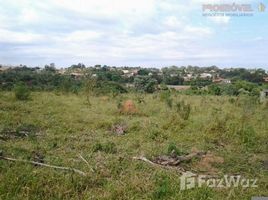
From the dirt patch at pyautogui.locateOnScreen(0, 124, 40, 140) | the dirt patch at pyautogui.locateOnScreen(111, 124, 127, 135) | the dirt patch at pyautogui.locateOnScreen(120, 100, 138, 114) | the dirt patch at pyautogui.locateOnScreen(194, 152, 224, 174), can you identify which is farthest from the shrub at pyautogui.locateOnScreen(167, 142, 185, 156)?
the dirt patch at pyautogui.locateOnScreen(120, 100, 138, 114)

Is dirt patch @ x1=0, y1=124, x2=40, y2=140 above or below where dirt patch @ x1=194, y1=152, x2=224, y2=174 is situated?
above

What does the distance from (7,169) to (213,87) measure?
18686 mm

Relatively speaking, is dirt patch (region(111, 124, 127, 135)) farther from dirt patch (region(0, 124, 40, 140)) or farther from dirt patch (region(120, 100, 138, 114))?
dirt patch (region(120, 100, 138, 114))

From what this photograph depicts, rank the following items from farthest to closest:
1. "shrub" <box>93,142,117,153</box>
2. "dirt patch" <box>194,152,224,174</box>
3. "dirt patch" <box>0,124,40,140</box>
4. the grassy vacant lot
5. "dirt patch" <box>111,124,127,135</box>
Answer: "dirt patch" <box>111,124,127,135</box>, "dirt patch" <box>0,124,40,140</box>, "shrub" <box>93,142,117,153</box>, "dirt patch" <box>194,152,224,174</box>, the grassy vacant lot

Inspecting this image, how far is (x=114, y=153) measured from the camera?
5355 millimetres

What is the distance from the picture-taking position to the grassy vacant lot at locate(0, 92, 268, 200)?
3.67m

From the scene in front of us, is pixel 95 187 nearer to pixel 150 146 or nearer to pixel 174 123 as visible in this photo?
pixel 150 146

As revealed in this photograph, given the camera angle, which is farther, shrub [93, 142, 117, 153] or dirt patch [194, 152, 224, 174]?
shrub [93, 142, 117, 153]

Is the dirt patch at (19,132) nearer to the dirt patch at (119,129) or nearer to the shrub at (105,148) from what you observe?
the shrub at (105,148)

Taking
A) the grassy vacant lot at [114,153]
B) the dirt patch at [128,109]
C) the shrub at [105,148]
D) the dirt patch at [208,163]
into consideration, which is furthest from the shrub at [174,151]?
the dirt patch at [128,109]

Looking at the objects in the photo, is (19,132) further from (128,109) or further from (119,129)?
(128,109)

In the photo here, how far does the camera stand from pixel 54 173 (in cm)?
407

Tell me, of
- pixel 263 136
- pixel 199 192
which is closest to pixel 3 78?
pixel 263 136

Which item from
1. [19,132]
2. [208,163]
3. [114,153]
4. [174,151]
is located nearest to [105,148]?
[114,153]
